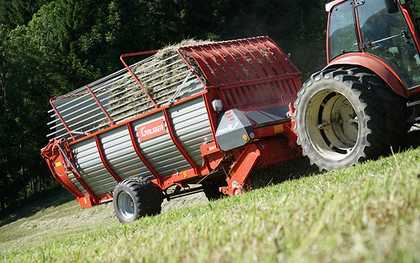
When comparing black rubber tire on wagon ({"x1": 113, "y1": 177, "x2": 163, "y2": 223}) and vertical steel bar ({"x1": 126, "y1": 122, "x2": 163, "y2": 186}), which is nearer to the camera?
→ black rubber tire on wagon ({"x1": 113, "y1": 177, "x2": 163, "y2": 223})

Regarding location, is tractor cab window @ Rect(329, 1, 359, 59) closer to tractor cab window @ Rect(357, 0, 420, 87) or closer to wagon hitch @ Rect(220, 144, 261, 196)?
tractor cab window @ Rect(357, 0, 420, 87)

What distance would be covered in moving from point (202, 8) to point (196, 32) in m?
1.76

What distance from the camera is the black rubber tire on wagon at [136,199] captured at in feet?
32.7

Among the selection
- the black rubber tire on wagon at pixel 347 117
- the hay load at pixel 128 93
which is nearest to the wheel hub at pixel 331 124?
the black rubber tire on wagon at pixel 347 117

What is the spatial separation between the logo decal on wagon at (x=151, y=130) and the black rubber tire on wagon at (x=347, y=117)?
2377mm

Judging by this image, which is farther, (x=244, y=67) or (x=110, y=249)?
(x=244, y=67)

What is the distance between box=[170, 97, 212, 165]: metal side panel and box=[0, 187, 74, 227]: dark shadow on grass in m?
15.5

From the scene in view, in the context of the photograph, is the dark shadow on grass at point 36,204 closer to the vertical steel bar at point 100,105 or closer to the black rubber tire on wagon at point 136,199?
the vertical steel bar at point 100,105

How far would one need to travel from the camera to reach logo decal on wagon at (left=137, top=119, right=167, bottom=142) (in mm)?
9703

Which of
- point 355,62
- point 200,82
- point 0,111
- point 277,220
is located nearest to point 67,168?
point 200,82

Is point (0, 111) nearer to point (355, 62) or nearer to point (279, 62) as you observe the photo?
point (279, 62)

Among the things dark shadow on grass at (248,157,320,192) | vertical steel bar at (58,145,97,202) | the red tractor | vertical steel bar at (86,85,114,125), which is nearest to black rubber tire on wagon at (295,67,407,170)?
the red tractor

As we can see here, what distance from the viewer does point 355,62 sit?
7770mm

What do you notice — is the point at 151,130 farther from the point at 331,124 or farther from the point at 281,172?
the point at 331,124
